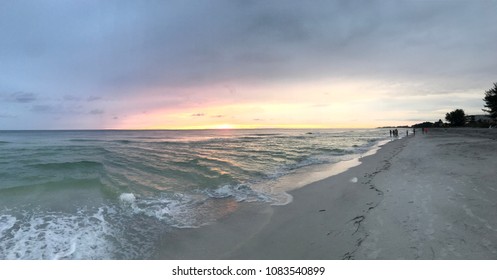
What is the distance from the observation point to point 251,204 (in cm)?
945

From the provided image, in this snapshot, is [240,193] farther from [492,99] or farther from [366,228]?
[492,99]

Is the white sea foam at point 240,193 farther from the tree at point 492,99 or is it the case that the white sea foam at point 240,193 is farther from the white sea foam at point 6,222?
the tree at point 492,99

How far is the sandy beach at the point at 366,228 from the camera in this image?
485 cm

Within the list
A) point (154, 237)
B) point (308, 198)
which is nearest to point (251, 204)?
point (308, 198)

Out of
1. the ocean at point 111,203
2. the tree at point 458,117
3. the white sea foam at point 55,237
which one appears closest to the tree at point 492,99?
the tree at point 458,117

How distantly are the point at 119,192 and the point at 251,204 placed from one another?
6143 millimetres

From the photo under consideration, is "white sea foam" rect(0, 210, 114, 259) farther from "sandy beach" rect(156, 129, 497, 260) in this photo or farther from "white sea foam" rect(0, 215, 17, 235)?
"sandy beach" rect(156, 129, 497, 260)

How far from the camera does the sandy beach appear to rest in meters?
4.85

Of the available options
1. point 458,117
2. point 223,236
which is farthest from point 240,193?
point 458,117

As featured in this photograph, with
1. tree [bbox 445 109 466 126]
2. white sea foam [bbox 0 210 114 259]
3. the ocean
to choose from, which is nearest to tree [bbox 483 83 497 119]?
tree [bbox 445 109 466 126]

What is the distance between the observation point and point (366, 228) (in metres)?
5.95

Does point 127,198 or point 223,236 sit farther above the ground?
point 127,198
